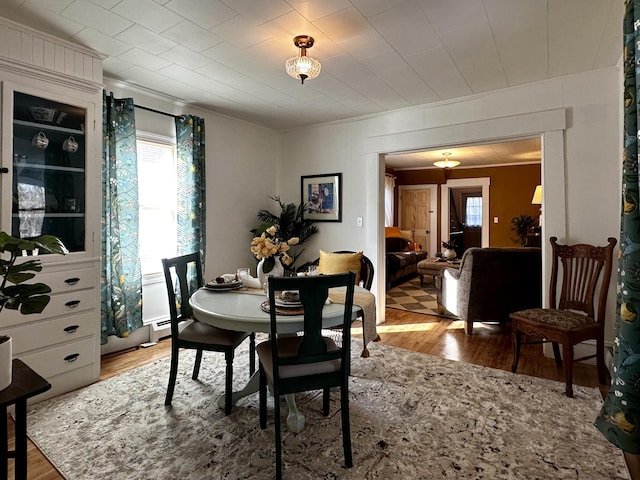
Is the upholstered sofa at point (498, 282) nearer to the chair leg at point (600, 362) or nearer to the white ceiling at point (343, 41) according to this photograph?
the chair leg at point (600, 362)

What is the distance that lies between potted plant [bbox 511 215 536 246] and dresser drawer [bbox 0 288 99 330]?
745cm

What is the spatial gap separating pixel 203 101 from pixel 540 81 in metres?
3.32

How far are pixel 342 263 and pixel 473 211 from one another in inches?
312

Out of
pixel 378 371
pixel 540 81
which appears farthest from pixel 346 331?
pixel 540 81

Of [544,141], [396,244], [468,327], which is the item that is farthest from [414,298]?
[544,141]

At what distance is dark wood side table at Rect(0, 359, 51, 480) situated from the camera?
1.22 meters

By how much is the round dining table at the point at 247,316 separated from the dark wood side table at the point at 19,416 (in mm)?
809

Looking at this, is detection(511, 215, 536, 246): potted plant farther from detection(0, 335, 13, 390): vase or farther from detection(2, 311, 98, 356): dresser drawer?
detection(0, 335, 13, 390): vase

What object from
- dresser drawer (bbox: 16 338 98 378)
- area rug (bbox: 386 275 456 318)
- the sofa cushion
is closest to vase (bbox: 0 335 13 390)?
dresser drawer (bbox: 16 338 98 378)

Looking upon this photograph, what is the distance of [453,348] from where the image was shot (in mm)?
3479

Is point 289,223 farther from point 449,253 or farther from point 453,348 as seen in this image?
point 449,253

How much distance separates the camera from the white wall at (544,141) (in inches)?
118

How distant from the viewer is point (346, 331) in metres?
1.87

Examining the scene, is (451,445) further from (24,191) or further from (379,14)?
(24,191)
